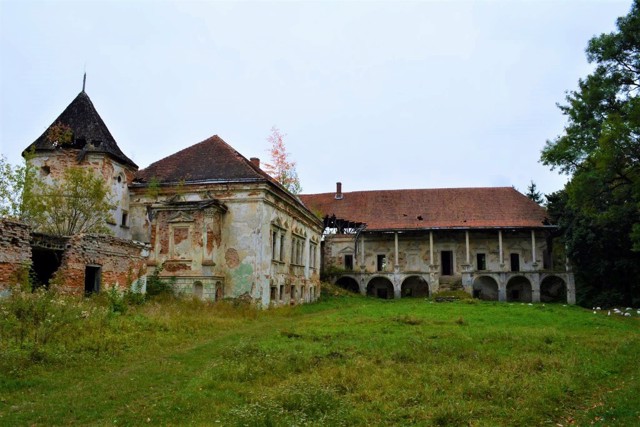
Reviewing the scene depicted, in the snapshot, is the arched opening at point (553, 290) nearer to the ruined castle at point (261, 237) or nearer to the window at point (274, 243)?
the ruined castle at point (261, 237)

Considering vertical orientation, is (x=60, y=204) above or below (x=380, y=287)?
above

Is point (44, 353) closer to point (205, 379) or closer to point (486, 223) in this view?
point (205, 379)

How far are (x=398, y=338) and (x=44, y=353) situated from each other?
814 cm

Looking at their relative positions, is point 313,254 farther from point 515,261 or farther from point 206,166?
point 515,261

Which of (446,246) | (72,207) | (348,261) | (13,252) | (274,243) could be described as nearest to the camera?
(13,252)

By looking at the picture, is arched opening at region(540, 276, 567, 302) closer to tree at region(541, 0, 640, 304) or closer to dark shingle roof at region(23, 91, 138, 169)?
tree at region(541, 0, 640, 304)

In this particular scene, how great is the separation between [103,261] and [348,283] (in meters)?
27.4

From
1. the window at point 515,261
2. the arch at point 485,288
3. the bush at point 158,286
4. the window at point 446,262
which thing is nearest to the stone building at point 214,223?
the bush at point 158,286

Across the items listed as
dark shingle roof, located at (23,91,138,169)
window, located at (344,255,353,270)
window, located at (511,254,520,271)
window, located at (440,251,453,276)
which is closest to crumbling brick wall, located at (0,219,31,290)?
dark shingle roof, located at (23,91,138,169)

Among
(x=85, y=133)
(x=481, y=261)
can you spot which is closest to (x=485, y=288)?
(x=481, y=261)

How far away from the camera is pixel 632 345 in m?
12.9

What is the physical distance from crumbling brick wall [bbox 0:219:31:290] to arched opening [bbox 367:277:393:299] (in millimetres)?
30638

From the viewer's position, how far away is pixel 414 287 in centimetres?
4178

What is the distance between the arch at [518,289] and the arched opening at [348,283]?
1185 centimetres
